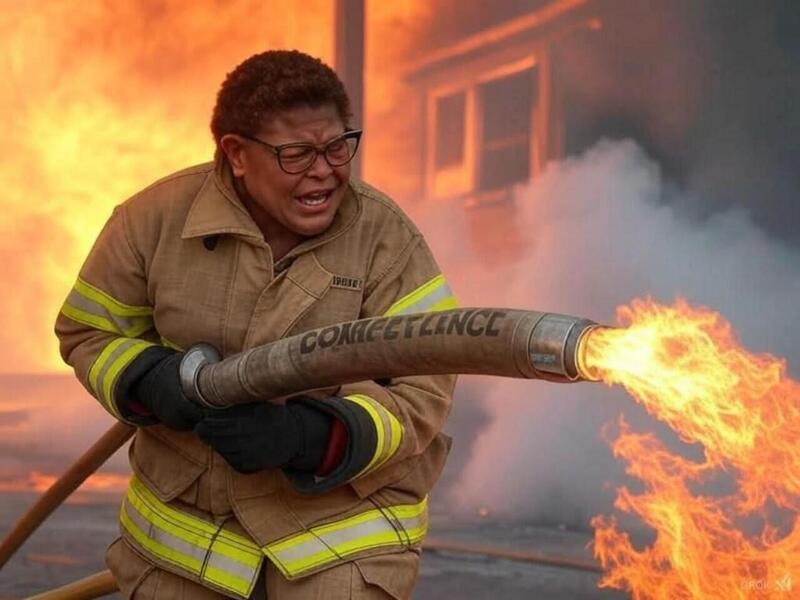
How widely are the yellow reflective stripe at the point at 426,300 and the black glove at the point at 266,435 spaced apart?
0.29 metres

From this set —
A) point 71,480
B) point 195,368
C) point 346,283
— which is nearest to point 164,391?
point 195,368

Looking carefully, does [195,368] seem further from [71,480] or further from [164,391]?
[71,480]

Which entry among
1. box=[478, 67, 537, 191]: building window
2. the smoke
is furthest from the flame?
the smoke

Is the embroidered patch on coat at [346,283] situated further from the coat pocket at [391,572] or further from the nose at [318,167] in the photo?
the coat pocket at [391,572]

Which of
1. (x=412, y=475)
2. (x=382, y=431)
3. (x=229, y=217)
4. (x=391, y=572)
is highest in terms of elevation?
(x=229, y=217)

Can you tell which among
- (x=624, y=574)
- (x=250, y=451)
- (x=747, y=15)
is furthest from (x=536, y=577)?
(x=250, y=451)

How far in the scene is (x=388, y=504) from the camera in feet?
11.5

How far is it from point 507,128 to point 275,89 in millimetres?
3713

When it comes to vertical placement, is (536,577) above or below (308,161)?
below

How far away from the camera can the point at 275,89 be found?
3359mm

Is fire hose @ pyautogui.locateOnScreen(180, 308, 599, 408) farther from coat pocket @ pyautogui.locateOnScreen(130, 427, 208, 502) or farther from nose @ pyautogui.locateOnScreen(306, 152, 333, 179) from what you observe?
nose @ pyautogui.locateOnScreen(306, 152, 333, 179)

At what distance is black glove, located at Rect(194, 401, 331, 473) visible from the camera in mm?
3180

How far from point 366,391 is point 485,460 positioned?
3.72m

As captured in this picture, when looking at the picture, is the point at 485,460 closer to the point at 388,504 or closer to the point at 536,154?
the point at 536,154
